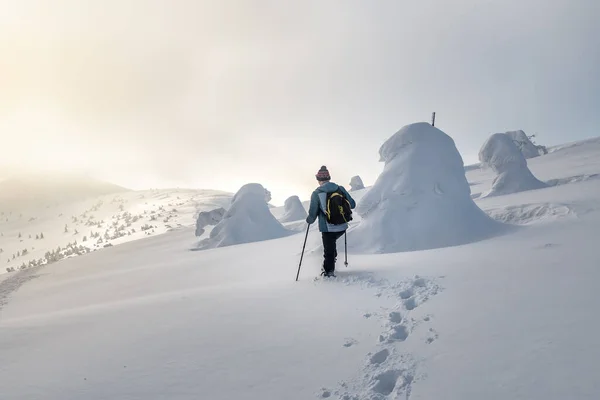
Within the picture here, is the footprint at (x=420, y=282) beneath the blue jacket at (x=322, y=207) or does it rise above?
beneath

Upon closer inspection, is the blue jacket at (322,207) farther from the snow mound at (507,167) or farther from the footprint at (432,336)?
the snow mound at (507,167)

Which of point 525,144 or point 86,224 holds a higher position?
point 525,144

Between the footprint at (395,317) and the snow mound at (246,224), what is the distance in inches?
579

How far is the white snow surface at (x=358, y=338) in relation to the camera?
2.37m

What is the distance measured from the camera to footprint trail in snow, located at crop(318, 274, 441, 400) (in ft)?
7.95

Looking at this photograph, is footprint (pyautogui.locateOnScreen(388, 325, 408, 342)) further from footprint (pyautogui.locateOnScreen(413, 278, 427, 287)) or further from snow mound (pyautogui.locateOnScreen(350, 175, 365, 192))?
snow mound (pyautogui.locateOnScreen(350, 175, 365, 192))

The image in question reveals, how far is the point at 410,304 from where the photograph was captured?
3.70m

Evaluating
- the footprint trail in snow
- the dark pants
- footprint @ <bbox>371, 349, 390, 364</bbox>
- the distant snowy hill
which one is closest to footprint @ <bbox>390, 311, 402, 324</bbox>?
the footprint trail in snow

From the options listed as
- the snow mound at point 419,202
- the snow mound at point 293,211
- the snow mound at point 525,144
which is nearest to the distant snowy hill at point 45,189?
the snow mound at point 293,211

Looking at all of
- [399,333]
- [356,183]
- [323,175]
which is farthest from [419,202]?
[356,183]

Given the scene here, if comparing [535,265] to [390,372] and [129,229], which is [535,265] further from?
[129,229]

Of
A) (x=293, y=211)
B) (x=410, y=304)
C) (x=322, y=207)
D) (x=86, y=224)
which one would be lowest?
(x=410, y=304)

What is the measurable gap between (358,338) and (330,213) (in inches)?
108

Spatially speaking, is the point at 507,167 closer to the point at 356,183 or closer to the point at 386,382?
the point at 386,382
